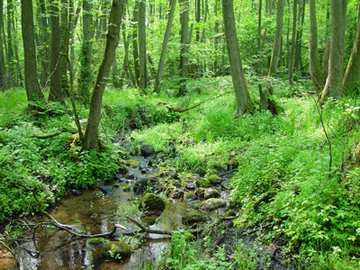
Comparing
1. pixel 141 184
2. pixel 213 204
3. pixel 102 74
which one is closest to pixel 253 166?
pixel 213 204

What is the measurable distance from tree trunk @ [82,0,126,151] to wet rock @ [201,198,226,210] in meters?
3.33

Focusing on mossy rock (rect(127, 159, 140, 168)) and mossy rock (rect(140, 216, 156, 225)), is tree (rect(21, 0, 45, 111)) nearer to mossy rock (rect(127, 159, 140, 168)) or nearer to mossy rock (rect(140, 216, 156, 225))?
mossy rock (rect(127, 159, 140, 168))

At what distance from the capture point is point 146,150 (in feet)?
29.1

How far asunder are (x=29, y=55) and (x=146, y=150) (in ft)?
15.9

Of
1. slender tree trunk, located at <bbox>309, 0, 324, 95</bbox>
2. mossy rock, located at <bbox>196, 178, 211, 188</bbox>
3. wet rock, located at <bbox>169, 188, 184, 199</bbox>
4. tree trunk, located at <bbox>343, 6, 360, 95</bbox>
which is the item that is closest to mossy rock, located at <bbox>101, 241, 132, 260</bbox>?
wet rock, located at <bbox>169, 188, 184, 199</bbox>

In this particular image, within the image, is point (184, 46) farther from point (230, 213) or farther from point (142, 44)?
point (230, 213)

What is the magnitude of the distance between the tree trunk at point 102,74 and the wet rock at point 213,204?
3325 millimetres

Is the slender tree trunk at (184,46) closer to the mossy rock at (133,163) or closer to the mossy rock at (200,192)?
the mossy rock at (133,163)

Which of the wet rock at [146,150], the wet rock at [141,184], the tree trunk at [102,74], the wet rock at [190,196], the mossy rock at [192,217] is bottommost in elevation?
the wet rock at [190,196]

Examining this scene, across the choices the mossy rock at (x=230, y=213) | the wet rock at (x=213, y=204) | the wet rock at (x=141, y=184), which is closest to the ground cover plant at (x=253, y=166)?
the mossy rock at (x=230, y=213)

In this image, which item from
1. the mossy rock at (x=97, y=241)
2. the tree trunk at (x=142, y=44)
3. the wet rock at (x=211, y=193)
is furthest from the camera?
the tree trunk at (x=142, y=44)

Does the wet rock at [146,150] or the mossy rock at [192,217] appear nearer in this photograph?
the mossy rock at [192,217]

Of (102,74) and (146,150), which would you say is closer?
(102,74)

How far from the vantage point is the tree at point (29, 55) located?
7.75 metres
